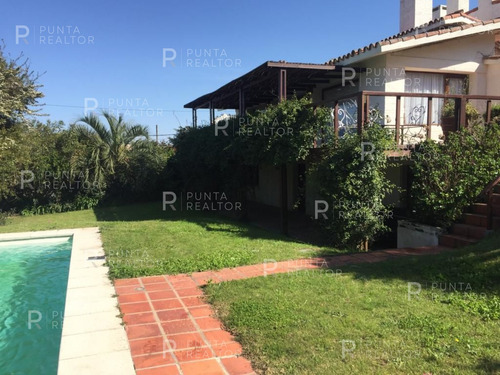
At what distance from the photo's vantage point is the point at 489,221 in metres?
7.15

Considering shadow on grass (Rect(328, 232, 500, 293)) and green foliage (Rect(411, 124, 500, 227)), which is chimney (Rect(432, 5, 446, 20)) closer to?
green foliage (Rect(411, 124, 500, 227))

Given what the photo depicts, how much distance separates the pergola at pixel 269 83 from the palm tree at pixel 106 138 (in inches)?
118

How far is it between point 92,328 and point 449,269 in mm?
4874

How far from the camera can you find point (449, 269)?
5.72 meters

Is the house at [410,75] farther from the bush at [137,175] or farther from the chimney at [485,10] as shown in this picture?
the bush at [137,175]

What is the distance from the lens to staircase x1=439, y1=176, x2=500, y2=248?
23.4 feet

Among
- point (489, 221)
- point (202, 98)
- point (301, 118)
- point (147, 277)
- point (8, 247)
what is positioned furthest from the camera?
point (202, 98)

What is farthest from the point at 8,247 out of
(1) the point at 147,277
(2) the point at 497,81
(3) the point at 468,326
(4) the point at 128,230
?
(2) the point at 497,81

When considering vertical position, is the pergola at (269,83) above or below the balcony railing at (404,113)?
above

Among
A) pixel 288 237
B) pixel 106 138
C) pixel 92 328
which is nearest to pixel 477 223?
pixel 288 237

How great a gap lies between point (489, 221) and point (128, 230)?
8368 millimetres

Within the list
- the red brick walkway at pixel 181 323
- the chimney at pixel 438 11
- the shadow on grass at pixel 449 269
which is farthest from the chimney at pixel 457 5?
the red brick walkway at pixel 181 323

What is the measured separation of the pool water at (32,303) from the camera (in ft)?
14.5

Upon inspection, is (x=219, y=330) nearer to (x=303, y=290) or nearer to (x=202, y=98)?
(x=303, y=290)
